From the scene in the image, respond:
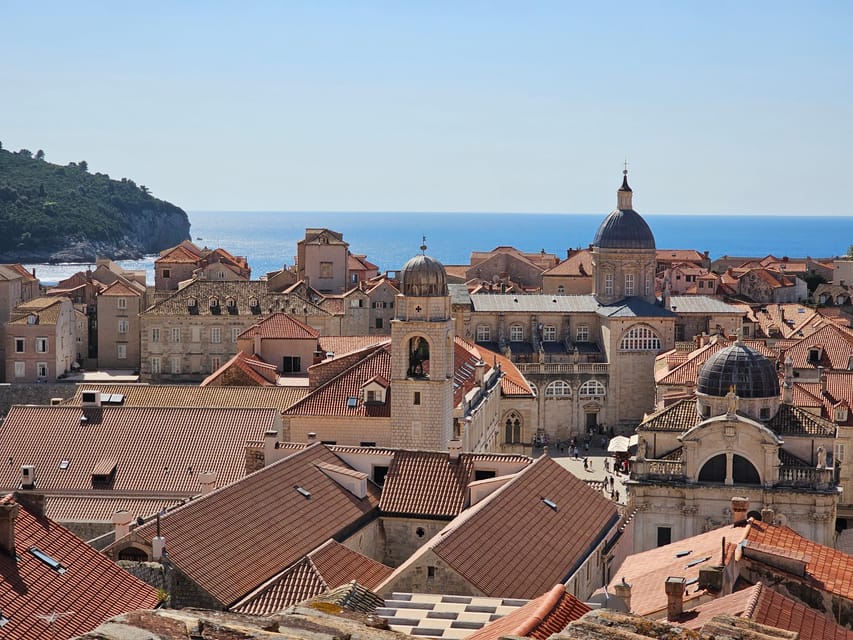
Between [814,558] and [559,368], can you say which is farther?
[559,368]

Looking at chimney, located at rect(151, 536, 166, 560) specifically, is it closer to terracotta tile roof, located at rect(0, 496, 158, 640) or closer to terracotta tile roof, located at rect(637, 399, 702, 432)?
terracotta tile roof, located at rect(0, 496, 158, 640)

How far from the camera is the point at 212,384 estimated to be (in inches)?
2163

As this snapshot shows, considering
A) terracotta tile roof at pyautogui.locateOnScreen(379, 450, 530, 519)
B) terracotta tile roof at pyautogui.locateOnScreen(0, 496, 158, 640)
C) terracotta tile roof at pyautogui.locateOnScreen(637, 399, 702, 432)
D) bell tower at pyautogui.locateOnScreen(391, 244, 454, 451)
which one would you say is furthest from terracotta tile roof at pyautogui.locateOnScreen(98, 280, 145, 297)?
terracotta tile roof at pyautogui.locateOnScreen(0, 496, 158, 640)

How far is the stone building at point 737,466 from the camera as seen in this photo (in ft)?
137

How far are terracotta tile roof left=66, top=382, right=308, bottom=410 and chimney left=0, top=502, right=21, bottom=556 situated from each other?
2744cm

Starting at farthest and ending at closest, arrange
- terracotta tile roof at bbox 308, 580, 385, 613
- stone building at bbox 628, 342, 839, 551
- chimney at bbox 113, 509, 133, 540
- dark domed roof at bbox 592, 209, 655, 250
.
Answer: dark domed roof at bbox 592, 209, 655, 250 → stone building at bbox 628, 342, 839, 551 → chimney at bbox 113, 509, 133, 540 → terracotta tile roof at bbox 308, 580, 385, 613

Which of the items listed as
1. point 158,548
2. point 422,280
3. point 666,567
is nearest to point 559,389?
point 422,280

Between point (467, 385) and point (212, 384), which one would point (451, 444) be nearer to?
point (467, 385)

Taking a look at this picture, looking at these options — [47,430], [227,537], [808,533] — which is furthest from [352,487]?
[808,533]

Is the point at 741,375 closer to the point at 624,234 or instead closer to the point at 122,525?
the point at 122,525

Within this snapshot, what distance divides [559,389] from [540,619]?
2097 inches

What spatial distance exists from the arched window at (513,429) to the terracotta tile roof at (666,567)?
3203cm

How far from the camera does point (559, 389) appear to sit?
2849 inches

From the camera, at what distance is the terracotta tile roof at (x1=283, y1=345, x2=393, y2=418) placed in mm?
43469
